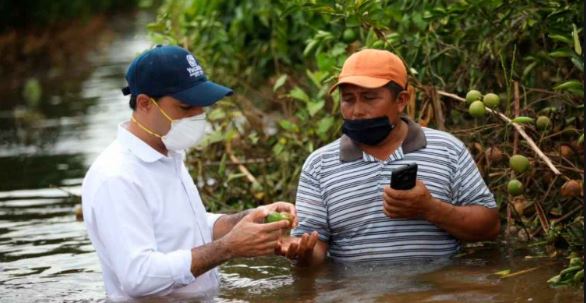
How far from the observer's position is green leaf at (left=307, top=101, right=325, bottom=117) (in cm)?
904

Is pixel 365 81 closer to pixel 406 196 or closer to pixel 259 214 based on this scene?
pixel 406 196

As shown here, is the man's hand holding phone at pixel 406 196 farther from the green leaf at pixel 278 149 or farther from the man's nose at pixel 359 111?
the green leaf at pixel 278 149

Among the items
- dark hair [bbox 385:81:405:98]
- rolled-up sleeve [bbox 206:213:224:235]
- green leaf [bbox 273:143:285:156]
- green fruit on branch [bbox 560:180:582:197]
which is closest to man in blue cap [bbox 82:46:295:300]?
rolled-up sleeve [bbox 206:213:224:235]

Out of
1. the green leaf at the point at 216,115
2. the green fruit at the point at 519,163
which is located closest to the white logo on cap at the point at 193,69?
the green fruit at the point at 519,163

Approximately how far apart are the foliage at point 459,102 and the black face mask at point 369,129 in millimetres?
677

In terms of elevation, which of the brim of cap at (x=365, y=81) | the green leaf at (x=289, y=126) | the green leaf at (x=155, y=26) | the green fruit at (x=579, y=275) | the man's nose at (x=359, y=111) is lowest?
the green fruit at (x=579, y=275)

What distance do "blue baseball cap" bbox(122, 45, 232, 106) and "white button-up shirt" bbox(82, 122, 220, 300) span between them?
0.23 m

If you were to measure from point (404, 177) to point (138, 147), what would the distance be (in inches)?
55.0

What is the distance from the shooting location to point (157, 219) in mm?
5824

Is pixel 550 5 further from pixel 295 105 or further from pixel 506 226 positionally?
pixel 295 105

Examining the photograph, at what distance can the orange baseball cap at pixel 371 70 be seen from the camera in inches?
264

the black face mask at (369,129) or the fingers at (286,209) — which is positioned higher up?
the black face mask at (369,129)

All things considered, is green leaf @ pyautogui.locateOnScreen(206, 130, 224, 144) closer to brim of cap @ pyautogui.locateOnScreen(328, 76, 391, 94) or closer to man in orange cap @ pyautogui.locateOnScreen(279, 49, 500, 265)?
man in orange cap @ pyautogui.locateOnScreen(279, 49, 500, 265)

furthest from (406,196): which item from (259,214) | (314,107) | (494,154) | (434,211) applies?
(314,107)
